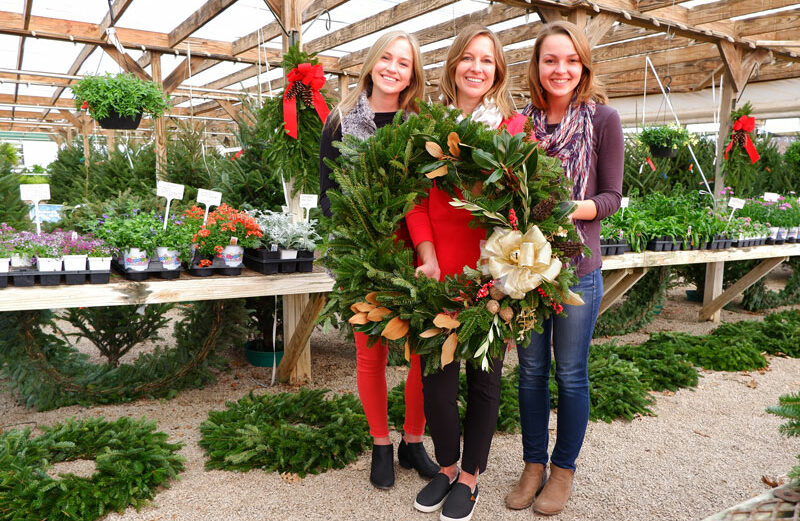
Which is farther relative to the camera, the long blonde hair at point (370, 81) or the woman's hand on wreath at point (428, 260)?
the long blonde hair at point (370, 81)

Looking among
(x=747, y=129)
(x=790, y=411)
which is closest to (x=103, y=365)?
(x=790, y=411)

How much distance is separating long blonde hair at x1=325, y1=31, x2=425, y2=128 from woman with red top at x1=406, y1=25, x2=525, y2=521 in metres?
0.13

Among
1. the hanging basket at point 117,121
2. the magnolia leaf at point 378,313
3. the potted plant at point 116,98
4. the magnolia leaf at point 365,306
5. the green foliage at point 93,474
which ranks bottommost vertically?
the green foliage at point 93,474

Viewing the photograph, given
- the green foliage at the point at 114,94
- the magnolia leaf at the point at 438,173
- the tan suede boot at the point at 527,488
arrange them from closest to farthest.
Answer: the magnolia leaf at the point at 438,173 < the tan suede boot at the point at 527,488 < the green foliage at the point at 114,94

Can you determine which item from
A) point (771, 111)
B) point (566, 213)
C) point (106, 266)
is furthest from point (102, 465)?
point (771, 111)

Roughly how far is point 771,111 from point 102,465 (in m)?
7.91

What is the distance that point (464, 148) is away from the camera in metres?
1.67

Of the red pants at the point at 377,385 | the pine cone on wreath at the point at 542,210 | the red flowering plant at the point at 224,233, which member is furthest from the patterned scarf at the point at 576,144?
the red flowering plant at the point at 224,233

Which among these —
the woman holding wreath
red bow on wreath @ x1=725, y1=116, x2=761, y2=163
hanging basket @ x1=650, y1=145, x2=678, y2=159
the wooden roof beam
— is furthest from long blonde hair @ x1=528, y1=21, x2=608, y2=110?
red bow on wreath @ x1=725, y1=116, x2=761, y2=163

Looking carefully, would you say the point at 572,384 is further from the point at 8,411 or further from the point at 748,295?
the point at 748,295

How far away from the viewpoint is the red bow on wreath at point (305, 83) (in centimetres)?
269

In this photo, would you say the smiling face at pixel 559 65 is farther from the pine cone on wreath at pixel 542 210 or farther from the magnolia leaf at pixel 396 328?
the magnolia leaf at pixel 396 328

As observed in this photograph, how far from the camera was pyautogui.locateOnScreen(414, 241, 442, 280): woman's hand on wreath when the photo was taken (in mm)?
1729

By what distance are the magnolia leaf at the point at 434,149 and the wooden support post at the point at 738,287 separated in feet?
14.3
